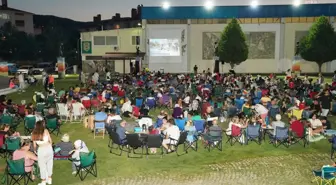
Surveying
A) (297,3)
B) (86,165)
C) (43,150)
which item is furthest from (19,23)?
(43,150)

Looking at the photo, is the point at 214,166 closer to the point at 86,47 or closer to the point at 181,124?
the point at 181,124

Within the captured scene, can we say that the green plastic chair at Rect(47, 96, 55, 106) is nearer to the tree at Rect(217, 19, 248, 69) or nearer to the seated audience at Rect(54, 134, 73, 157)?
the seated audience at Rect(54, 134, 73, 157)

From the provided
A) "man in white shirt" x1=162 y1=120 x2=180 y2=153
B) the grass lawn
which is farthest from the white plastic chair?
"man in white shirt" x1=162 y1=120 x2=180 y2=153

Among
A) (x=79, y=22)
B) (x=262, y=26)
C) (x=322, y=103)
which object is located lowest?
Answer: (x=322, y=103)

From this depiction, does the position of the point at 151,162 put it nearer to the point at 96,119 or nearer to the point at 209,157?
the point at 209,157

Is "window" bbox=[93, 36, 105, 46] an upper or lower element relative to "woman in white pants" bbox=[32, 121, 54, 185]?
upper

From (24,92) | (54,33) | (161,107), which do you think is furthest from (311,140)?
(54,33)

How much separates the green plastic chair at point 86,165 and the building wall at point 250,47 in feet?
126

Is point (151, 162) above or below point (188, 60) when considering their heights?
below

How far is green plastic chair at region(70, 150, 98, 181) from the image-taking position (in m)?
9.99

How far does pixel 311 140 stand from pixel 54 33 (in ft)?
218

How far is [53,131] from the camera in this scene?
15203 mm

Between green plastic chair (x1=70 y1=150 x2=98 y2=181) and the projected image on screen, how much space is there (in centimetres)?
3730

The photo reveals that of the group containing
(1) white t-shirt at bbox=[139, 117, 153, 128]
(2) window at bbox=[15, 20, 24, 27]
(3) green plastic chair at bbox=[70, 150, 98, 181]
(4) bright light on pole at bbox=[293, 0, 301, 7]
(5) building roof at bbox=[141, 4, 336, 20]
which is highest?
(2) window at bbox=[15, 20, 24, 27]
